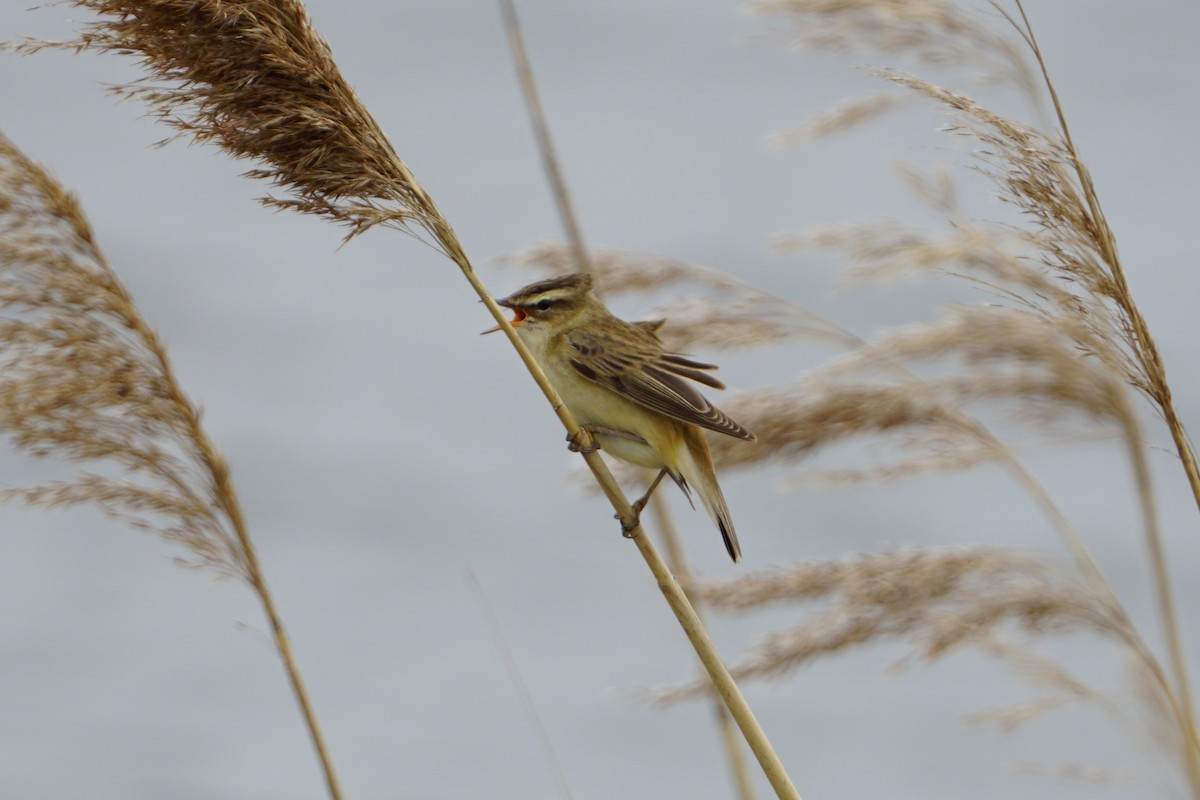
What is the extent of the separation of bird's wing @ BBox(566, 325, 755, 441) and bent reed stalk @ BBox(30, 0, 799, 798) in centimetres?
43

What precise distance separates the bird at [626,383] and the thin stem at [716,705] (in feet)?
0.58

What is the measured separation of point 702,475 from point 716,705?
1.76 ft

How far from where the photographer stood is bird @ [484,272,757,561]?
2562 mm

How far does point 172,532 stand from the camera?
2.58 m

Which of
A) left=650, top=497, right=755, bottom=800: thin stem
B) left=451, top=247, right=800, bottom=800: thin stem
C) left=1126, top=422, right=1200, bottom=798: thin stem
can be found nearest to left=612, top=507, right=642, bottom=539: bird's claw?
left=451, top=247, right=800, bottom=800: thin stem

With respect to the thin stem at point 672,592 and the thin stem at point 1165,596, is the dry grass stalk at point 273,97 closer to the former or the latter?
the thin stem at point 672,592

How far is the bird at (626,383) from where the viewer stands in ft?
8.41

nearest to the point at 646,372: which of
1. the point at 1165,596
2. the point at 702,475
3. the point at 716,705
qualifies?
the point at 702,475

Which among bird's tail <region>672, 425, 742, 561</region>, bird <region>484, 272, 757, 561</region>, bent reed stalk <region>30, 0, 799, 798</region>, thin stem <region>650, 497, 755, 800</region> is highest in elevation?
bent reed stalk <region>30, 0, 799, 798</region>

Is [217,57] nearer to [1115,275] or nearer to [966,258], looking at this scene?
[1115,275]

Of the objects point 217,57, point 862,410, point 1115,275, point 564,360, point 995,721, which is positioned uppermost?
point 217,57

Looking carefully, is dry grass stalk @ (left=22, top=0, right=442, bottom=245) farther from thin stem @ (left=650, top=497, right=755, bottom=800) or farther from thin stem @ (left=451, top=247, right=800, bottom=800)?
thin stem @ (left=650, top=497, right=755, bottom=800)

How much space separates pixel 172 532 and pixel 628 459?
889 millimetres

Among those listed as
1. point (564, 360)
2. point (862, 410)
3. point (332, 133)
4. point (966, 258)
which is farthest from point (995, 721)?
point (332, 133)
